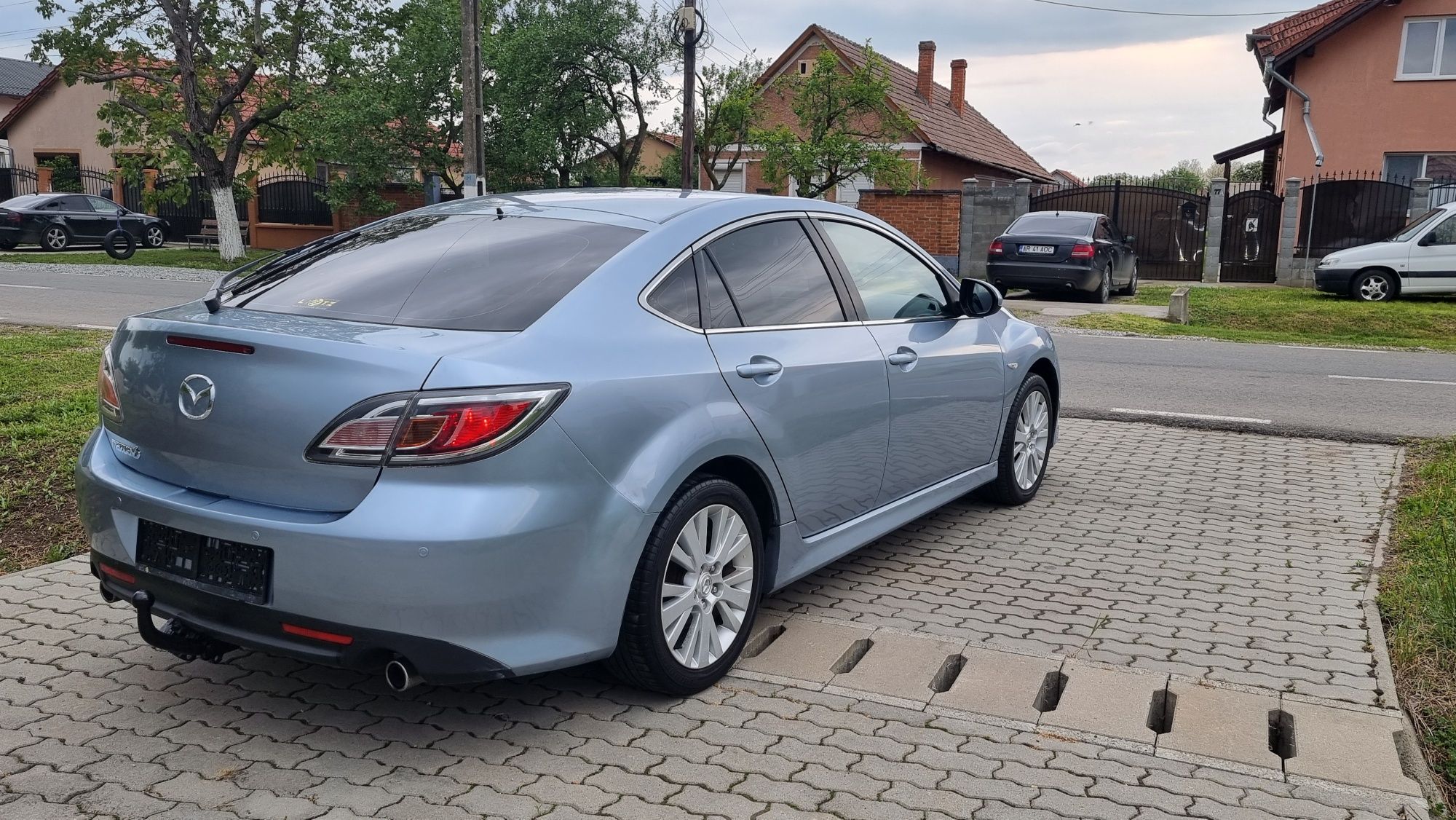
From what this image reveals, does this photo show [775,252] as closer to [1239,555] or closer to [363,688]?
[363,688]

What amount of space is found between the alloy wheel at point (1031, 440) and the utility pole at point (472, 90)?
12844 mm

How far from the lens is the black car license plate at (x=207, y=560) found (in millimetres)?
3195

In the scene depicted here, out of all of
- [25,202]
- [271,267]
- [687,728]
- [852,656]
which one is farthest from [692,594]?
[25,202]

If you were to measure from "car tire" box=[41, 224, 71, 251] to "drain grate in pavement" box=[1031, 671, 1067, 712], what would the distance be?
3042cm

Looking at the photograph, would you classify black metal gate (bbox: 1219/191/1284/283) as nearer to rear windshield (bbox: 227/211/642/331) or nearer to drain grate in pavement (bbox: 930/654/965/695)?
drain grate in pavement (bbox: 930/654/965/695)

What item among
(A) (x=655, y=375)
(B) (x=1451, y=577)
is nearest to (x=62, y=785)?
(A) (x=655, y=375)

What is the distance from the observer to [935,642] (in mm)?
4324

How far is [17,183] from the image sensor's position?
1582 inches

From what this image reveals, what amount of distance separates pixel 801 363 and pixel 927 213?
23503mm

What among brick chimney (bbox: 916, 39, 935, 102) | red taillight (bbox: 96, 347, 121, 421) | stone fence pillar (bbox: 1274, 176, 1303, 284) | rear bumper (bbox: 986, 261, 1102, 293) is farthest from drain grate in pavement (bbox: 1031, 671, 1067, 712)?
Answer: brick chimney (bbox: 916, 39, 935, 102)

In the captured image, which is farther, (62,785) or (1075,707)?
(1075,707)

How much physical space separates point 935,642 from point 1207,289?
19.3 meters

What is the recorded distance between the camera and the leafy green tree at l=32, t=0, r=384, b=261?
24875mm

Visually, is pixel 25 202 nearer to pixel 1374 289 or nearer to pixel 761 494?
pixel 1374 289
